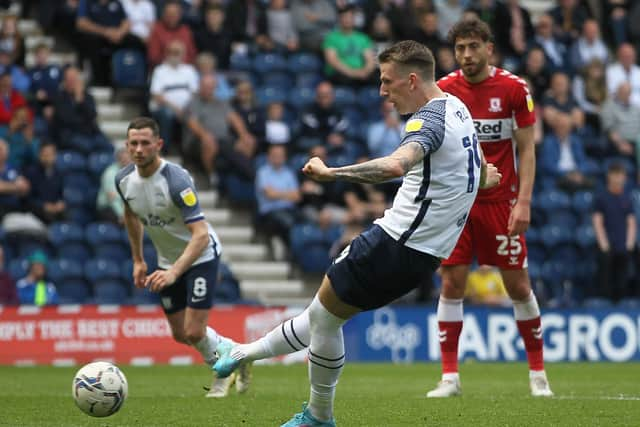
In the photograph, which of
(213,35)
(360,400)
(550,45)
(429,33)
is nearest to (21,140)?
(213,35)

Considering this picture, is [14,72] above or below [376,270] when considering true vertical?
below

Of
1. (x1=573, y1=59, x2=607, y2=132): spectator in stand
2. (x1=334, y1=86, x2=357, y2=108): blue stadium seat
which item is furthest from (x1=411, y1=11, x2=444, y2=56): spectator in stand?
(x1=573, y1=59, x2=607, y2=132): spectator in stand

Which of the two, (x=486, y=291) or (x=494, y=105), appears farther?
(x=486, y=291)

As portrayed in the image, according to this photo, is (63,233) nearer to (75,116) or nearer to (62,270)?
(62,270)

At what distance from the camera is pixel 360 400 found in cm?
1026

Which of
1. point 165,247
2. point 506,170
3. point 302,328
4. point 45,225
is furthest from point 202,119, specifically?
point 302,328

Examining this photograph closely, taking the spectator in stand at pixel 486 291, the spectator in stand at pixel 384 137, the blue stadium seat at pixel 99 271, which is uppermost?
the spectator in stand at pixel 384 137

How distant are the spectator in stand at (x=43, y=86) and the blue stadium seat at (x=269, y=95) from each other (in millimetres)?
3385

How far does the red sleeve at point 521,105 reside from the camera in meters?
10.5

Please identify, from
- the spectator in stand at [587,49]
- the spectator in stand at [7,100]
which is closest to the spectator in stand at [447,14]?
the spectator in stand at [587,49]

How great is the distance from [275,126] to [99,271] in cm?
403

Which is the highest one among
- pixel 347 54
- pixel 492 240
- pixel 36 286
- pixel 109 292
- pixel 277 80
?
pixel 347 54

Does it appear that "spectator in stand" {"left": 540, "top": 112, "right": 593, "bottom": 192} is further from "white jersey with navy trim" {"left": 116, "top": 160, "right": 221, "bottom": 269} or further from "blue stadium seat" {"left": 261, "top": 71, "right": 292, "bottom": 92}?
"white jersey with navy trim" {"left": 116, "top": 160, "right": 221, "bottom": 269}

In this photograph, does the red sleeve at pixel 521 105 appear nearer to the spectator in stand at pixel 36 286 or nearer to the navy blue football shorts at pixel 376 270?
the navy blue football shorts at pixel 376 270
